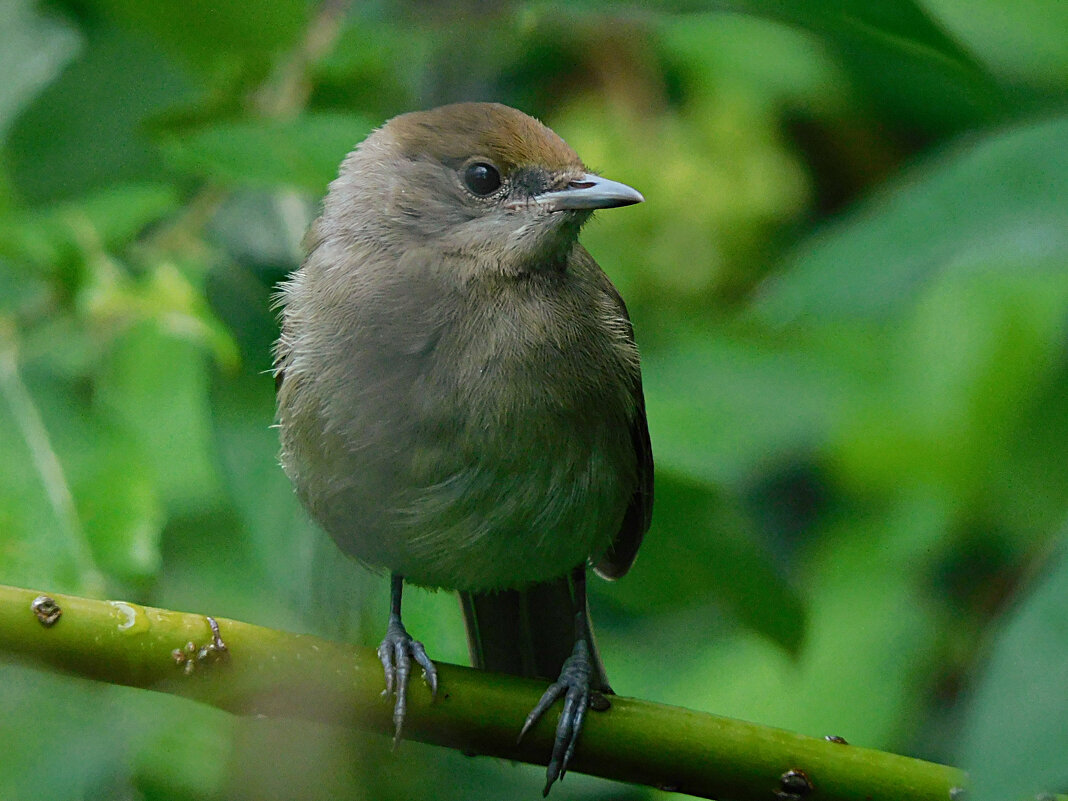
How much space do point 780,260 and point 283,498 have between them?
279 cm

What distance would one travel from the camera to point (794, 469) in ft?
15.4

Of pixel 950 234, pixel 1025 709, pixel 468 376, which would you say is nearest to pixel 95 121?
pixel 468 376

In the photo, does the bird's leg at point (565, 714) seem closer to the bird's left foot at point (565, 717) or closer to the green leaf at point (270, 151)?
the bird's left foot at point (565, 717)

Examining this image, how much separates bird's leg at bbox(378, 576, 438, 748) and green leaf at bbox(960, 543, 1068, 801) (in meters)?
1.15

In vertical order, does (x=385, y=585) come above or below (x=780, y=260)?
below

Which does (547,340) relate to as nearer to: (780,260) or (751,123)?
(780,260)

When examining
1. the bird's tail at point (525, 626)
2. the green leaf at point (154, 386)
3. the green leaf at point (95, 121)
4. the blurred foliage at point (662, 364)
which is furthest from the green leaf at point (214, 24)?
the bird's tail at point (525, 626)

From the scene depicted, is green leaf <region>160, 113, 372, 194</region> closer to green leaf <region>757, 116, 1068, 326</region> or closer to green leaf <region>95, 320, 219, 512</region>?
green leaf <region>95, 320, 219, 512</region>

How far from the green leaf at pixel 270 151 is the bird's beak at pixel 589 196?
0.49 metres

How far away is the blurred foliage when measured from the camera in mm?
1917

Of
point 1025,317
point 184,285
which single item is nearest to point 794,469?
point 1025,317

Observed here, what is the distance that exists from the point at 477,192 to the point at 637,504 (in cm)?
86

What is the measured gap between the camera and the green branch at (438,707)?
6.34 ft

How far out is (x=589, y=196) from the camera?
2.92 metres
